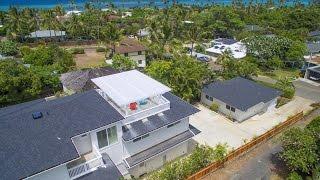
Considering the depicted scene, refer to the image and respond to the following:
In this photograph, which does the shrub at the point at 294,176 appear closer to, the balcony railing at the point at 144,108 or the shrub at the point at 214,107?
the balcony railing at the point at 144,108

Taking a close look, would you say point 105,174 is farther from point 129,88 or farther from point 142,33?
point 142,33

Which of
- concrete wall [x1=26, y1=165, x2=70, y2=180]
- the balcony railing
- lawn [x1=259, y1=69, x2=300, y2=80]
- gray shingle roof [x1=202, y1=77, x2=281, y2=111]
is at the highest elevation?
the balcony railing

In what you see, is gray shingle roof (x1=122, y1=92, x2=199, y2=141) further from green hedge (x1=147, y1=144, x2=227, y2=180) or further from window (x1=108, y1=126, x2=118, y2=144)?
green hedge (x1=147, y1=144, x2=227, y2=180)

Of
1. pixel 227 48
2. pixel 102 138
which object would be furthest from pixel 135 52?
pixel 102 138

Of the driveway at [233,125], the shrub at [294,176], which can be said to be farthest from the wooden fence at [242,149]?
the shrub at [294,176]

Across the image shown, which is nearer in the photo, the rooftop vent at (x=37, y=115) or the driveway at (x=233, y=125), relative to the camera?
the rooftop vent at (x=37, y=115)

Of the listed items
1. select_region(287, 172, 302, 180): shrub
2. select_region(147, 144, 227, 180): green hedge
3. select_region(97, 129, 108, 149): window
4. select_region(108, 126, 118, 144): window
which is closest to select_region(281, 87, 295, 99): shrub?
select_region(287, 172, 302, 180): shrub
